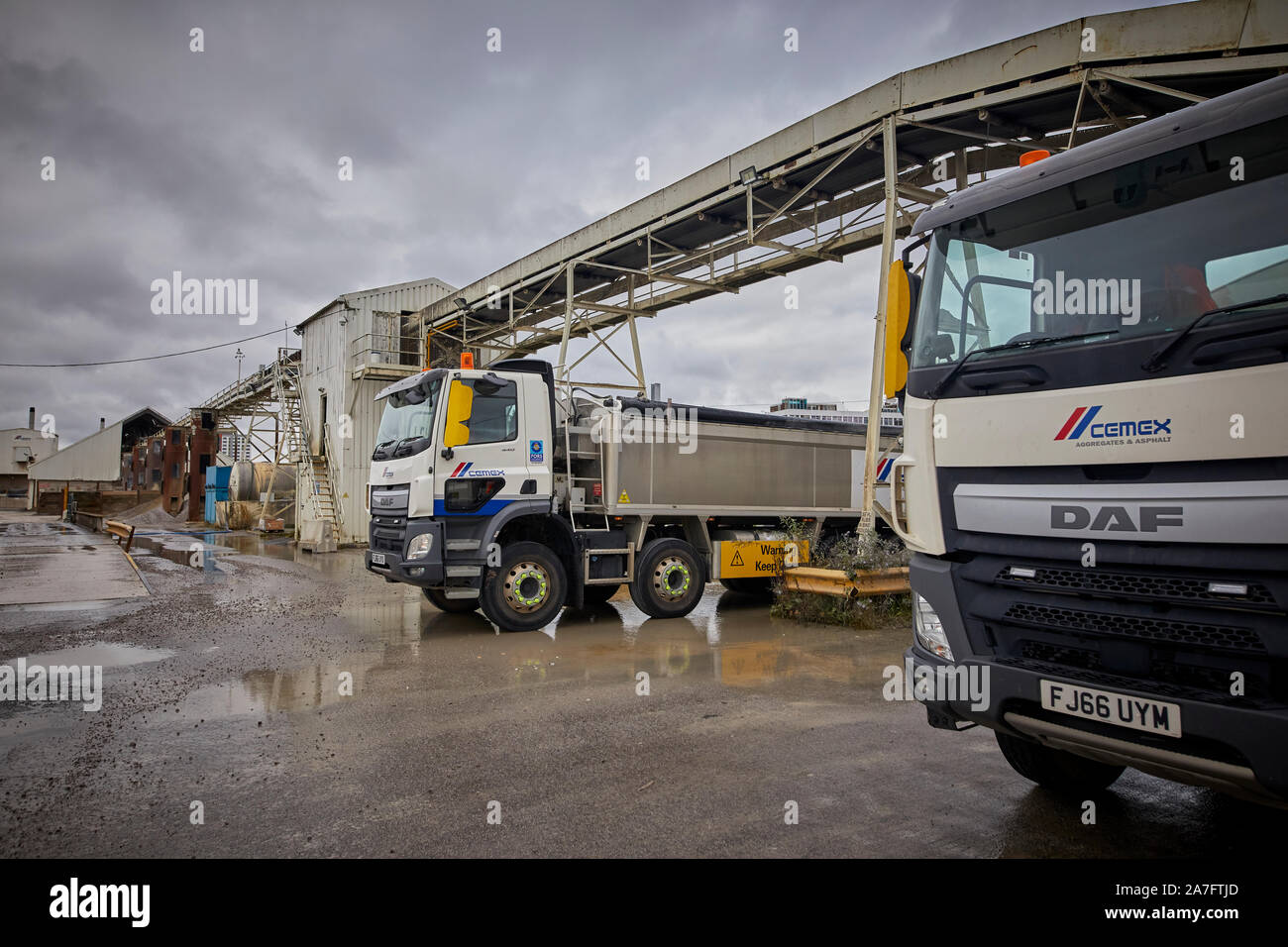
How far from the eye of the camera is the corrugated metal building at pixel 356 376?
20625mm

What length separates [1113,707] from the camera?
268 cm

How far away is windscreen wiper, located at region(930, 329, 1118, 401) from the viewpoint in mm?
3064

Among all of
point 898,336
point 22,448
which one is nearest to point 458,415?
point 898,336

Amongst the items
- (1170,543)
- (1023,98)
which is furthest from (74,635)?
(1023,98)

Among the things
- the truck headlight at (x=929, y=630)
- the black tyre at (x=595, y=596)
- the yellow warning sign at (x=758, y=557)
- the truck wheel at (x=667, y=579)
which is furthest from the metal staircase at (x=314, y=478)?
the truck headlight at (x=929, y=630)

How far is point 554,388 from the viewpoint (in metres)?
8.88

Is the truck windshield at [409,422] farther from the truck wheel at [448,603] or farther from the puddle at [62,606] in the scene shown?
the puddle at [62,606]

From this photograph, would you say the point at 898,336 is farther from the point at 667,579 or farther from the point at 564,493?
the point at 667,579

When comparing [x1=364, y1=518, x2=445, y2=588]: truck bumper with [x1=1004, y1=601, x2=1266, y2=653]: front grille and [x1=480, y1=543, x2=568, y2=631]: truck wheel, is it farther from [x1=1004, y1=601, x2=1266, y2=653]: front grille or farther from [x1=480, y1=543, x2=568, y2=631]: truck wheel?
[x1=1004, y1=601, x2=1266, y2=653]: front grille

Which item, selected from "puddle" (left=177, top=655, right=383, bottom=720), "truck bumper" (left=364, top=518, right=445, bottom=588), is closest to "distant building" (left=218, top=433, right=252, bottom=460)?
"truck bumper" (left=364, top=518, right=445, bottom=588)

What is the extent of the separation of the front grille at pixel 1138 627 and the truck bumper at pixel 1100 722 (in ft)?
0.58

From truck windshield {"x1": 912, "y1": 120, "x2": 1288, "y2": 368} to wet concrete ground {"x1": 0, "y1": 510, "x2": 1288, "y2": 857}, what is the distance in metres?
2.18

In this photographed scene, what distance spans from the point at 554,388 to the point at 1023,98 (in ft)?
20.3
